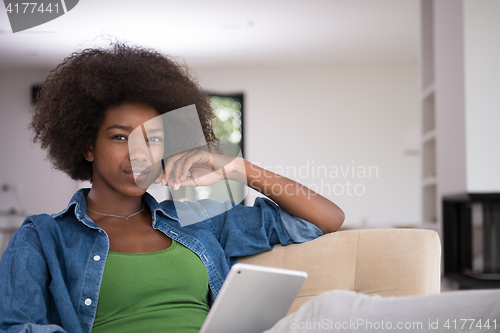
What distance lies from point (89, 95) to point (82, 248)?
407mm

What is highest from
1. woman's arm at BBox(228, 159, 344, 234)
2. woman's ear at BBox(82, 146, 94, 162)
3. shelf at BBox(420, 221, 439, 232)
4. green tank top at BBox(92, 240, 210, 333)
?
woman's ear at BBox(82, 146, 94, 162)

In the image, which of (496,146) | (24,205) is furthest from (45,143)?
(24,205)

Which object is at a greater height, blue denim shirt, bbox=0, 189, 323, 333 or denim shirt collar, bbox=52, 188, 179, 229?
denim shirt collar, bbox=52, 188, 179, 229

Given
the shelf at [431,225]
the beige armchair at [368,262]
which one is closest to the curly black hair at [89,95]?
the beige armchair at [368,262]

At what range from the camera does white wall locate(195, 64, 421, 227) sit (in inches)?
236

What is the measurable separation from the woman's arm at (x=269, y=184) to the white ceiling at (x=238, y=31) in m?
2.98

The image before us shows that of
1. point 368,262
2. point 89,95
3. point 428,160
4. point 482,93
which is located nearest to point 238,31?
point 428,160

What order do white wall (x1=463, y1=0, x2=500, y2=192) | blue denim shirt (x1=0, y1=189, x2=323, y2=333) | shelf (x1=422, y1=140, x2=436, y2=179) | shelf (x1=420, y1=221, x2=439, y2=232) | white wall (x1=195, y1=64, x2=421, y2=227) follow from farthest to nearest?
white wall (x1=195, y1=64, x2=421, y2=227)
shelf (x1=422, y1=140, x2=436, y2=179)
shelf (x1=420, y1=221, x2=439, y2=232)
white wall (x1=463, y1=0, x2=500, y2=192)
blue denim shirt (x1=0, y1=189, x2=323, y2=333)

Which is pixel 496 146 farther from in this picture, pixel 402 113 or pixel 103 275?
pixel 402 113

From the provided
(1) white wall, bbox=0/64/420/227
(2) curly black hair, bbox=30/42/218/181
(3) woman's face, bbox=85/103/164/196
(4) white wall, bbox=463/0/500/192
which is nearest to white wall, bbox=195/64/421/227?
(1) white wall, bbox=0/64/420/227

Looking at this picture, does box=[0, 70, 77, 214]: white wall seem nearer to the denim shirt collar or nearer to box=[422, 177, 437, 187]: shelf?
box=[422, 177, 437, 187]: shelf

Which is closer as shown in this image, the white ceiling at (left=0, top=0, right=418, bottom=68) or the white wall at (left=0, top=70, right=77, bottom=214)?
the white ceiling at (left=0, top=0, right=418, bottom=68)

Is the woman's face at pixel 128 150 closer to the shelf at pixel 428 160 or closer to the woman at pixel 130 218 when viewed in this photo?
the woman at pixel 130 218

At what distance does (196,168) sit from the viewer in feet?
4.07
